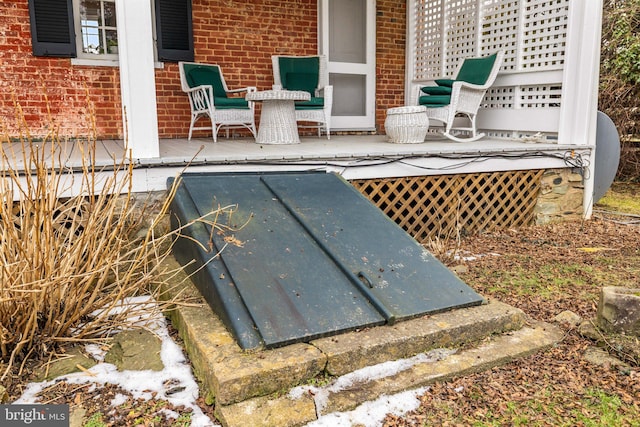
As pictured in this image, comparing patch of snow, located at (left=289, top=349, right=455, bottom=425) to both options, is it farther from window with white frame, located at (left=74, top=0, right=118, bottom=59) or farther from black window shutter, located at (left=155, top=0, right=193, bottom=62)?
window with white frame, located at (left=74, top=0, right=118, bottom=59)

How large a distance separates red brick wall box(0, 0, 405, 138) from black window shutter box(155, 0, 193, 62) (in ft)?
0.37

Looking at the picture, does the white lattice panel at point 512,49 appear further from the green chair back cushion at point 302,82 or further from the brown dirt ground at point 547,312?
the green chair back cushion at point 302,82

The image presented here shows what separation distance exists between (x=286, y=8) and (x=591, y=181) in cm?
395

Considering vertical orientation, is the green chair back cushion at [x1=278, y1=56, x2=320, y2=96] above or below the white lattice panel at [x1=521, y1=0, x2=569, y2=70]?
below

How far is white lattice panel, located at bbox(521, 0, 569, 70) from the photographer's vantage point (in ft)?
15.6

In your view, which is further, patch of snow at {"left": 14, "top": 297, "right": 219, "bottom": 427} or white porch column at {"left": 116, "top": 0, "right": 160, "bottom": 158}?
white porch column at {"left": 116, "top": 0, "right": 160, "bottom": 158}

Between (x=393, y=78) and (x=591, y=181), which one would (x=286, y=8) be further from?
(x=591, y=181)

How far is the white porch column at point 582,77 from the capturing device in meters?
4.46

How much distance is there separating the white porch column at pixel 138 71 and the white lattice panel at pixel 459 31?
156 inches

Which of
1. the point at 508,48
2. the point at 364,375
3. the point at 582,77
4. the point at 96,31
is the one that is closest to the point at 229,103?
the point at 96,31

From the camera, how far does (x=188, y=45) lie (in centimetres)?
579

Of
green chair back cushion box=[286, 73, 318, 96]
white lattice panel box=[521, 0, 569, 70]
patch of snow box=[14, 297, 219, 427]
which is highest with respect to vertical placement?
white lattice panel box=[521, 0, 569, 70]

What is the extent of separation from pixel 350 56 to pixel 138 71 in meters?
3.97

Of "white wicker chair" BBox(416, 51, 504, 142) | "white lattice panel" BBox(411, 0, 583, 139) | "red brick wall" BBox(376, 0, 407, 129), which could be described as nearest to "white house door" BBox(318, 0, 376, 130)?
"red brick wall" BBox(376, 0, 407, 129)
